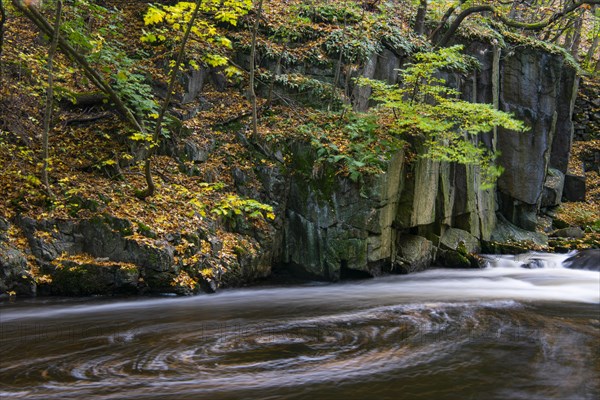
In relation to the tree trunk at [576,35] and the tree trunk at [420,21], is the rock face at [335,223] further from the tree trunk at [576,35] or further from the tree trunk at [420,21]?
the tree trunk at [576,35]

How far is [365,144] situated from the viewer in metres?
10.8

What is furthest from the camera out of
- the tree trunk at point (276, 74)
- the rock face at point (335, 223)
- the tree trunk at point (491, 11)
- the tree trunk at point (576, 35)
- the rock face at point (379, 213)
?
the tree trunk at point (576, 35)

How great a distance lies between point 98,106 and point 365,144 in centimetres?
603

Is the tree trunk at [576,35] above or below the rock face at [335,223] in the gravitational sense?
above

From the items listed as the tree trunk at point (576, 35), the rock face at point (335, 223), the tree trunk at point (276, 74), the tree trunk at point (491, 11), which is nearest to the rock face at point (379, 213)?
the rock face at point (335, 223)

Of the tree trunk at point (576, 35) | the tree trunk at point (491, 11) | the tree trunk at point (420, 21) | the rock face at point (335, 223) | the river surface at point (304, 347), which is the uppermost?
the tree trunk at point (576, 35)

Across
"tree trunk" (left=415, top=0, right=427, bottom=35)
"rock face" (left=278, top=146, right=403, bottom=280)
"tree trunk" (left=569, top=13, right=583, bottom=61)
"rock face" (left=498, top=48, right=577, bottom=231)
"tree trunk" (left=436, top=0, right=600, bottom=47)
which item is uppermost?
"tree trunk" (left=569, top=13, right=583, bottom=61)

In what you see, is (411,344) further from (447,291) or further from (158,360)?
(447,291)

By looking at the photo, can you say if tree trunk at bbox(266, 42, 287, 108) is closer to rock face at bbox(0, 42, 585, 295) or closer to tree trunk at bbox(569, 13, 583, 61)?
rock face at bbox(0, 42, 585, 295)

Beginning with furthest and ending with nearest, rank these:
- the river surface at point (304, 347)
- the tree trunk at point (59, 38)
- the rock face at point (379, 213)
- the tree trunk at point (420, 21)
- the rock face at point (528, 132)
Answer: the rock face at point (528, 132) → the tree trunk at point (420, 21) → the rock face at point (379, 213) → the tree trunk at point (59, 38) → the river surface at point (304, 347)

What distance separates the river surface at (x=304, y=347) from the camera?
387 cm

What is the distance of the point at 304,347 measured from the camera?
506cm

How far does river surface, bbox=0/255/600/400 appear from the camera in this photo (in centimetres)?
387

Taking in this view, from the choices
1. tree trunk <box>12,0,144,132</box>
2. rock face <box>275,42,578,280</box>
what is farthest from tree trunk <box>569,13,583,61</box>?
tree trunk <box>12,0,144,132</box>
